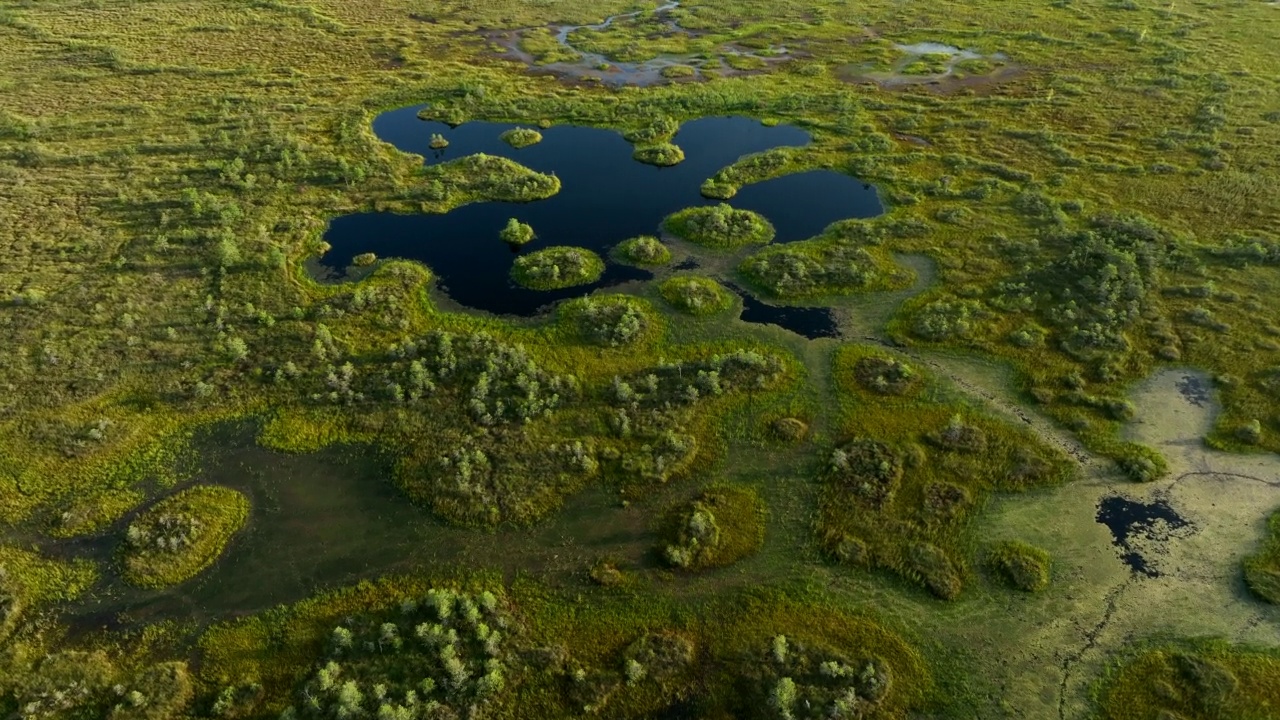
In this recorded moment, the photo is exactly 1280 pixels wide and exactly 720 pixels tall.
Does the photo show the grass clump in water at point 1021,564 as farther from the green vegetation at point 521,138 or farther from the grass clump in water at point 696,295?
the green vegetation at point 521,138

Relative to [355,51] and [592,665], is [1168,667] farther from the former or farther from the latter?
[355,51]

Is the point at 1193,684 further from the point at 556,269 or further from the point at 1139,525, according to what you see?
the point at 556,269

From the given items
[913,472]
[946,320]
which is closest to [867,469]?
[913,472]

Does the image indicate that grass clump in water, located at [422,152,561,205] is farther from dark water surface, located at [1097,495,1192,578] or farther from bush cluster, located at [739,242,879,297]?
dark water surface, located at [1097,495,1192,578]

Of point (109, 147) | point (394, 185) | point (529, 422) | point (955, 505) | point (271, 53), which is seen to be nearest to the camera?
point (955, 505)

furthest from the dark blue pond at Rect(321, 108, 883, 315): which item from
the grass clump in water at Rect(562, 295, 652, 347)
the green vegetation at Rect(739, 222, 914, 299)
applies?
the green vegetation at Rect(739, 222, 914, 299)

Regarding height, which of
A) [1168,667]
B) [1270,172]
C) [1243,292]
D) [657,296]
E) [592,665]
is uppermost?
[1270,172]

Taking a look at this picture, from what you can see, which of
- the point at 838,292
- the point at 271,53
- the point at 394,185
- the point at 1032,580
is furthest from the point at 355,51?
the point at 1032,580

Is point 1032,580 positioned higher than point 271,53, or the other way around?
point 271,53
